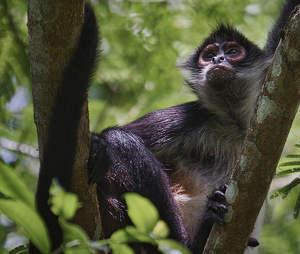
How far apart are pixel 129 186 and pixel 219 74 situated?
2.04 m

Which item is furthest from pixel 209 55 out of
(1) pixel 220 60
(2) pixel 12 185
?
(2) pixel 12 185

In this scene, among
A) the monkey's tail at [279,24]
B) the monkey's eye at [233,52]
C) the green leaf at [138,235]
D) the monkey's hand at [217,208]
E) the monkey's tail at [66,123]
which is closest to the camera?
the green leaf at [138,235]

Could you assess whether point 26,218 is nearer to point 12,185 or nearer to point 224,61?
point 12,185

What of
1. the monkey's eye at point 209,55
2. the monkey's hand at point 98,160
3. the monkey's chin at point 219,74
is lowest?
the monkey's hand at point 98,160

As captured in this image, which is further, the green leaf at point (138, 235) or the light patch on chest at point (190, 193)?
the light patch on chest at point (190, 193)

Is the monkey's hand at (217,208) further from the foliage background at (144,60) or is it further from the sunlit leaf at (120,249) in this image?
the foliage background at (144,60)

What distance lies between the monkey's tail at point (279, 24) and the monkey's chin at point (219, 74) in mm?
857

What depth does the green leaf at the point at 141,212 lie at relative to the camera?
1.86 metres

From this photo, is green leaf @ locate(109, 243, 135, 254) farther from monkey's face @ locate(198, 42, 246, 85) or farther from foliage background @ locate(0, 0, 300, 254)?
foliage background @ locate(0, 0, 300, 254)

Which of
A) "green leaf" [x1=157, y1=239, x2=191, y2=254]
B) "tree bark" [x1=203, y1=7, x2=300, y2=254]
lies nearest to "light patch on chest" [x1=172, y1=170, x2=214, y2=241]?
"tree bark" [x1=203, y1=7, x2=300, y2=254]

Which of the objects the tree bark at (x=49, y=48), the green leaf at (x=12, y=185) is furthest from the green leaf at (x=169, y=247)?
the tree bark at (x=49, y=48)

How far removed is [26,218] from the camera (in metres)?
1.80

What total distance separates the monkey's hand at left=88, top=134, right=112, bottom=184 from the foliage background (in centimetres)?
307

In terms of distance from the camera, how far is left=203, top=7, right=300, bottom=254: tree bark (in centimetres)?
367
